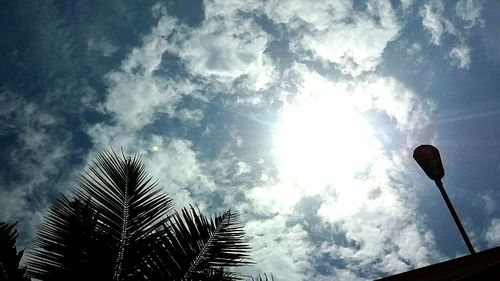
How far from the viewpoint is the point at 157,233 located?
3.95m

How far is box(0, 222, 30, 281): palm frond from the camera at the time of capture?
350 cm

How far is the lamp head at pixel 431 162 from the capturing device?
5.11m

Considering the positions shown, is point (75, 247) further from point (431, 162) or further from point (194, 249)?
point (431, 162)

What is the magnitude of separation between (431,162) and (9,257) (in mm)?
5246

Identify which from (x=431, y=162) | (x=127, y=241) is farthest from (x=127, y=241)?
(x=431, y=162)

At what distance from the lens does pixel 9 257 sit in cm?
361

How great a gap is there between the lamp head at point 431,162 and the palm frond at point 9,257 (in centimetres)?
504

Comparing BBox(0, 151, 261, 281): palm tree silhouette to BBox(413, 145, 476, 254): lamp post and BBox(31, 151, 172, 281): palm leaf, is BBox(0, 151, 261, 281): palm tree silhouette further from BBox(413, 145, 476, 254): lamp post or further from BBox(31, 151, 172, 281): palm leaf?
BBox(413, 145, 476, 254): lamp post

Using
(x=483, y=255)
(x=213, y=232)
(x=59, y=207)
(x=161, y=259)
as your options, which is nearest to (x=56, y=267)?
(x=59, y=207)

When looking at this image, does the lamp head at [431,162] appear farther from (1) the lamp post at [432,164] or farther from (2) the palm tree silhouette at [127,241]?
(2) the palm tree silhouette at [127,241]

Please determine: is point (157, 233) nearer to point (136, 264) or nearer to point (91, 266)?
point (136, 264)

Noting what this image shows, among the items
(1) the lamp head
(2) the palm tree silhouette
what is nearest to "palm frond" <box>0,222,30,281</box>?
(2) the palm tree silhouette

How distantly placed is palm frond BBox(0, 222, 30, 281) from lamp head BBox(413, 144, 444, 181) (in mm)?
5044

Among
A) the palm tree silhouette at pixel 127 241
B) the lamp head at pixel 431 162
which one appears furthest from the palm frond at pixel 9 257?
the lamp head at pixel 431 162
